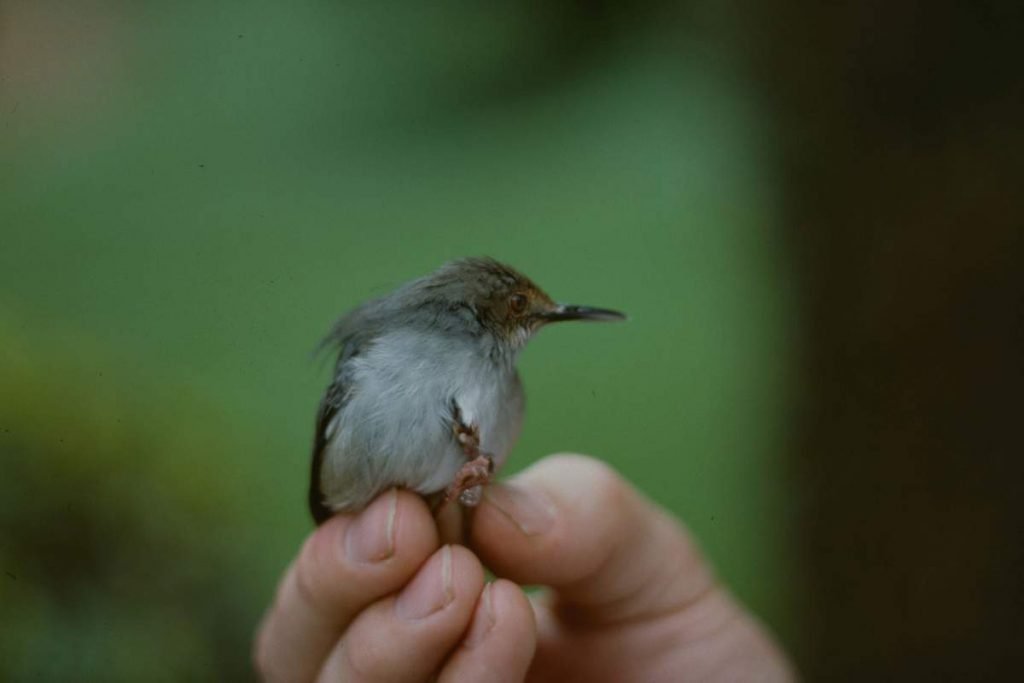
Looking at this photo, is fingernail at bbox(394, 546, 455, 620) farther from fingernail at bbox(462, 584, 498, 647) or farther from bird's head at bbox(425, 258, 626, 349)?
bird's head at bbox(425, 258, 626, 349)

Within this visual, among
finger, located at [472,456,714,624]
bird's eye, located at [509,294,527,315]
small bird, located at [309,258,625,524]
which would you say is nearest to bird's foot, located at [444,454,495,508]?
small bird, located at [309,258,625,524]

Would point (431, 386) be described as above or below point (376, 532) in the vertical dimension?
above

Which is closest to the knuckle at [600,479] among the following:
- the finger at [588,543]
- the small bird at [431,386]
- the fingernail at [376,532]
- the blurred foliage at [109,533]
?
the finger at [588,543]

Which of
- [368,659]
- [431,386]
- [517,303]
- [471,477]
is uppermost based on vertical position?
[517,303]

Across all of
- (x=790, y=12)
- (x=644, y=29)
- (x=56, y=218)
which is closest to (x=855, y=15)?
(x=790, y=12)

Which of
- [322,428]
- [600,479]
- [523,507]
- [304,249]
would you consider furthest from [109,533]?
[600,479]

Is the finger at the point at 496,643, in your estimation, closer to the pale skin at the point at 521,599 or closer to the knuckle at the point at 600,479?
the pale skin at the point at 521,599

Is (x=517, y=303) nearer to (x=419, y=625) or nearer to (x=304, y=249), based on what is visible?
(x=304, y=249)
